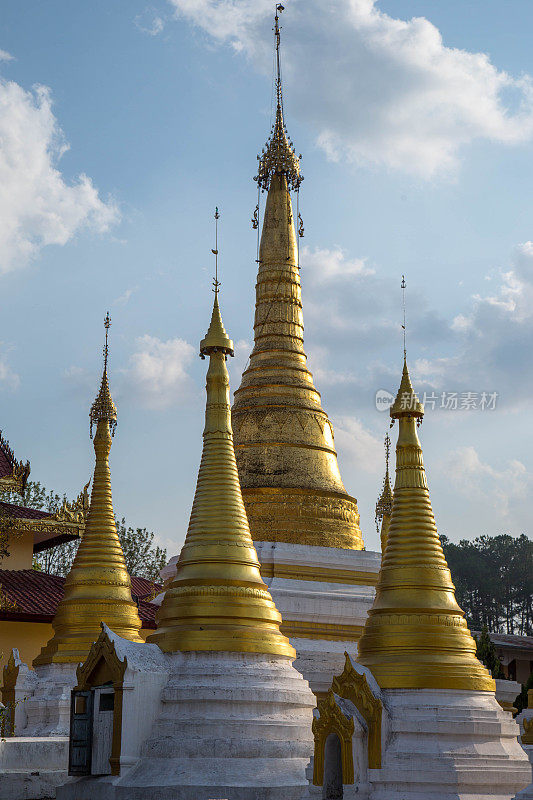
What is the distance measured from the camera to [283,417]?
28.8m

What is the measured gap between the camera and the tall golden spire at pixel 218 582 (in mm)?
20359

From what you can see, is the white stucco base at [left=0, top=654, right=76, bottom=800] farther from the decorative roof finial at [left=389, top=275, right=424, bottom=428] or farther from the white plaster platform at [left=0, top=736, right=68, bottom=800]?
the decorative roof finial at [left=389, top=275, right=424, bottom=428]

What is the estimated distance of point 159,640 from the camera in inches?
818

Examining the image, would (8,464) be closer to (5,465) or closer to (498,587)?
(5,465)

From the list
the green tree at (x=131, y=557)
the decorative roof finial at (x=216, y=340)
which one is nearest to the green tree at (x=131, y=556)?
the green tree at (x=131, y=557)

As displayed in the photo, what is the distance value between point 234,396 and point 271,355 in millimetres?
1580

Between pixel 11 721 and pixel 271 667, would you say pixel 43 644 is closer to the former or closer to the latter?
pixel 11 721

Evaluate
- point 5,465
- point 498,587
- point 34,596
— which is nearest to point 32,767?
point 34,596

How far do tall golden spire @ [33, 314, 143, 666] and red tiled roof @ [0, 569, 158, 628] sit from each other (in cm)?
289

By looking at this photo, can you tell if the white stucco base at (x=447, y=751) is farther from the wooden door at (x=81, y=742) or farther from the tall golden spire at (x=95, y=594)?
the tall golden spire at (x=95, y=594)

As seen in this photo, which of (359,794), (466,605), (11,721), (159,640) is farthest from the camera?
(466,605)

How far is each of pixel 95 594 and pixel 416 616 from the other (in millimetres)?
8993

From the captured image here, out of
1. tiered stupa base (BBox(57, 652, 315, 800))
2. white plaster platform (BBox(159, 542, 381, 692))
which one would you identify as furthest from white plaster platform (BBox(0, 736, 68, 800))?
white plaster platform (BBox(159, 542, 381, 692))

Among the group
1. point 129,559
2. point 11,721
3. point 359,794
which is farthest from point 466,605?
point 359,794
